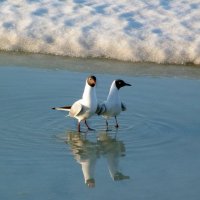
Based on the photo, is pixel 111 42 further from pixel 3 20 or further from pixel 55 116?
pixel 55 116

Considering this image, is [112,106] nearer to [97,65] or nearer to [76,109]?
[76,109]

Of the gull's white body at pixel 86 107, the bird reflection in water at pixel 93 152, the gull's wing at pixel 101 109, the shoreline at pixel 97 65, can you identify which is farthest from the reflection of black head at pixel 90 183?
the shoreline at pixel 97 65

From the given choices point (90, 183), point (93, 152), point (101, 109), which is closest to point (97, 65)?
point (101, 109)

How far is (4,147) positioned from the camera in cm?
663

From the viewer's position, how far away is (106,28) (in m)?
11.6

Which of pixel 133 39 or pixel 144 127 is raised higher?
pixel 133 39

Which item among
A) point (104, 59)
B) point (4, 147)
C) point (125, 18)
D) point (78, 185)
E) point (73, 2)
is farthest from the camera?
point (73, 2)

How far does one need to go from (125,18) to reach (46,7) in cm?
150

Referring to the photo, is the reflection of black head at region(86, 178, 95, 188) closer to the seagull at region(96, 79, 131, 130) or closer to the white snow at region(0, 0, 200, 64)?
the seagull at region(96, 79, 131, 130)

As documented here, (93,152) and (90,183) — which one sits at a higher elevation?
(93,152)

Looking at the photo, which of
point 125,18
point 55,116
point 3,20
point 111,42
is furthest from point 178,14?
point 55,116

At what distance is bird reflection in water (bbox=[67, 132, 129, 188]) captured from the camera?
6021 mm

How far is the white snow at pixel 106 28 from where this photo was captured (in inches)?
427

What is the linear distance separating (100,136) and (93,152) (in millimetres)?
583
